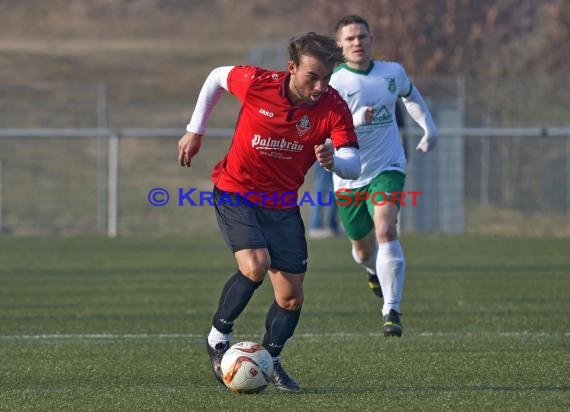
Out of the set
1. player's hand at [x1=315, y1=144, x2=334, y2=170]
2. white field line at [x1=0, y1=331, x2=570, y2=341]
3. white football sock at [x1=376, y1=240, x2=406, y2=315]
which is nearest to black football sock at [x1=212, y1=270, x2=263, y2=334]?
player's hand at [x1=315, y1=144, x2=334, y2=170]

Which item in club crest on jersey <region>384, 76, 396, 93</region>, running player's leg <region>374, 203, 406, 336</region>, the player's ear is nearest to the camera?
the player's ear

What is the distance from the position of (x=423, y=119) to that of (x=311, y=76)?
2.94 metres

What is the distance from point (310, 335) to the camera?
8617mm

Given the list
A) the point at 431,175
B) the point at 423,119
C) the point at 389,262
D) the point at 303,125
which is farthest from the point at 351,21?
the point at 431,175

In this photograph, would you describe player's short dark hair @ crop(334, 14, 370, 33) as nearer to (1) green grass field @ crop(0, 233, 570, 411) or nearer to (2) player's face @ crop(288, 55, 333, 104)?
(1) green grass field @ crop(0, 233, 570, 411)

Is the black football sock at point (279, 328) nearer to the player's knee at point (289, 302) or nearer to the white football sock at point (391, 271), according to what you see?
the player's knee at point (289, 302)

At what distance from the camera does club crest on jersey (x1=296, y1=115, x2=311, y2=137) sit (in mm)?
6484

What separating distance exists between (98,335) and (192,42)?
98.3 ft

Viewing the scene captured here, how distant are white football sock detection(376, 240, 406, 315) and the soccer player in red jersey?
2.03 meters

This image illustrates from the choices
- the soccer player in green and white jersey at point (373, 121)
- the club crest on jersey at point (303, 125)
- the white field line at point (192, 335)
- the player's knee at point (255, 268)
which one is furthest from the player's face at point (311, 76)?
the white field line at point (192, 335)

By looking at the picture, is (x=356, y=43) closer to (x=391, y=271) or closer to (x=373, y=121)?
(x=373, y=121)

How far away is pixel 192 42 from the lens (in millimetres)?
38125

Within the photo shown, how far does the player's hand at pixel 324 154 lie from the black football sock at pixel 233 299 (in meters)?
0.75

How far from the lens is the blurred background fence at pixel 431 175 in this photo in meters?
19.4
